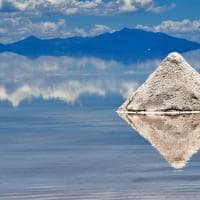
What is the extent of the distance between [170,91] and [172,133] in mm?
9779

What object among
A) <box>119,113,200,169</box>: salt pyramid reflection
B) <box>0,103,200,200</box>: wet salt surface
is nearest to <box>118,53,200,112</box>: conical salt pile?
<box>119,113,200,169</box>: salt pyramid reflection

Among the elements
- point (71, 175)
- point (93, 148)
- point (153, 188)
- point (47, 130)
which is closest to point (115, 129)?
point (47, 130)

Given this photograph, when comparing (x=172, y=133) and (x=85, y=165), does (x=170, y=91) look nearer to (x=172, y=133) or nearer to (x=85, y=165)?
(x=172, y=133)

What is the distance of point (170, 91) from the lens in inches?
1540

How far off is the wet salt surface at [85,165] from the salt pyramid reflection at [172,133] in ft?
1.01

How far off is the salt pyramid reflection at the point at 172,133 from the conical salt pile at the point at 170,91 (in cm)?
104

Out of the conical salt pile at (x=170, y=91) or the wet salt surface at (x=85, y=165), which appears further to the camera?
the conical salt pile at (x=170, y=91)

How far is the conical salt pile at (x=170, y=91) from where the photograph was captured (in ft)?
127

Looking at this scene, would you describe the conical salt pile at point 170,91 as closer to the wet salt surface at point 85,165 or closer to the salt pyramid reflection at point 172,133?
the salt pyramid reflection at point 172,133

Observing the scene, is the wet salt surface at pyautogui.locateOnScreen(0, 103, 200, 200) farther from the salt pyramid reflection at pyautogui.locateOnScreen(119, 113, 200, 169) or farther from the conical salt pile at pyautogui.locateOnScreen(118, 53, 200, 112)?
the conical salt pile at pyautogui.locateOnScreen(118, 53, 200, 112)

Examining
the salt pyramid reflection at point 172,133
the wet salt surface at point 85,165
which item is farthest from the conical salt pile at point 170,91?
the wet salt surface at point 85,165

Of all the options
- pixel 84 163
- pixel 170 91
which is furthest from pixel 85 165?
pixel 170 91

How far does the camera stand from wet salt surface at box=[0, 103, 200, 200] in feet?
61.5

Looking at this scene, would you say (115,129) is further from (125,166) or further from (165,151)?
(125,166)
